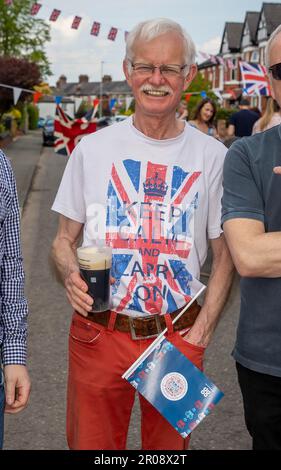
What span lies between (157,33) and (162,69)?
0.41 ft

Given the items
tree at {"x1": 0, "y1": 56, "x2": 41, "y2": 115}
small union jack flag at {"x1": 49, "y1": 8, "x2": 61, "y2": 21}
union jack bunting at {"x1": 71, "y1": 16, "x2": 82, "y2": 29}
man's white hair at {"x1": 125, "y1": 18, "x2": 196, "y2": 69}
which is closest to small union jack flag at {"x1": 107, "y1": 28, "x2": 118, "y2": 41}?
union jack bunting at {"x1": 71, "y1": 16, "x2": 82, "y2": 29}

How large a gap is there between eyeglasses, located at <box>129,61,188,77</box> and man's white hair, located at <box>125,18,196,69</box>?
0.04 meters

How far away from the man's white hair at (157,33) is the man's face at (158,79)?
2 cm

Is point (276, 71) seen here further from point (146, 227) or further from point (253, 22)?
point (253, 22)

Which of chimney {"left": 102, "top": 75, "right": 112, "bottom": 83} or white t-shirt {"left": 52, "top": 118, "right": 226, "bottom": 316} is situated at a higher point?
chimney {"left": 102, "top": 75, "right": 112, "bottom": 83}

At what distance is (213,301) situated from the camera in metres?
2.32

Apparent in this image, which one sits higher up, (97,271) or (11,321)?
(97,271)

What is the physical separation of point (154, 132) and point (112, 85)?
121m

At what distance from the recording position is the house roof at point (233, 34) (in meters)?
74.2

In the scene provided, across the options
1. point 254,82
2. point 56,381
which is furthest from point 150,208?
point 254,82

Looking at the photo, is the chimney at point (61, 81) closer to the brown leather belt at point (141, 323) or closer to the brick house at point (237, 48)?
the brick house at point (237, 48)

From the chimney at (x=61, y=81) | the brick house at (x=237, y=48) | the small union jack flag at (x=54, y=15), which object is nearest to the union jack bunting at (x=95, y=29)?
the small union jack flag at (x=54, y=15)

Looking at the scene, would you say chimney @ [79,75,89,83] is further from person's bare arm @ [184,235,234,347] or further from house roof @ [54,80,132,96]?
person's bare arm @ [184,235,234,347]

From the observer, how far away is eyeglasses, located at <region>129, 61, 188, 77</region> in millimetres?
2281
